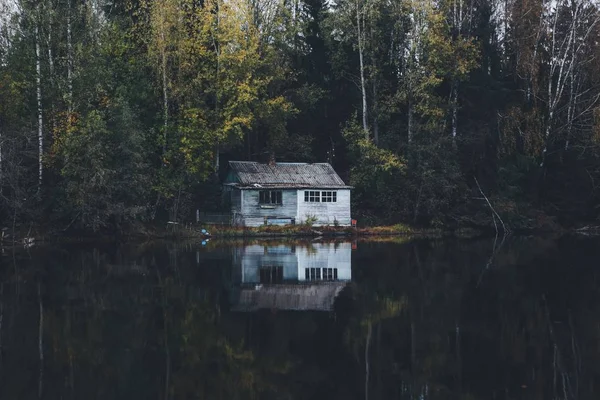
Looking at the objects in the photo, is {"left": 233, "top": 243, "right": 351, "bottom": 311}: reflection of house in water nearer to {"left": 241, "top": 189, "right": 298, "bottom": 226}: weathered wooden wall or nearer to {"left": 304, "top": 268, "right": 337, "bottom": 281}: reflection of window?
{"left": 304, "top": 268, "right": 337, "bottom": 281}: reflection of window

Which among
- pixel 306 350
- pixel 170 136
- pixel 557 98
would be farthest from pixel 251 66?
pixel 306 350

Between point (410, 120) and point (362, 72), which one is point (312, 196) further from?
point (362, 72)

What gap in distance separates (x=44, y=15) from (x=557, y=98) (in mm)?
32720

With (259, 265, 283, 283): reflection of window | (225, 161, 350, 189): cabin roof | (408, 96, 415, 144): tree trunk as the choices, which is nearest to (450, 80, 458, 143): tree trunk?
(408, 96, 415, 144): tree trunk

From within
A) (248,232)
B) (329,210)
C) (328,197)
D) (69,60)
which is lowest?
A: (248,232)

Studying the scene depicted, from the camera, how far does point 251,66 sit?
44.9 m

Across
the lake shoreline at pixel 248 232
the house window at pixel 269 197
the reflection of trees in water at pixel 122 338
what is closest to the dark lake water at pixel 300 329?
the reflection of trees in water at pixel 122 338

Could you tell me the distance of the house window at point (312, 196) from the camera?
43938 millimetres

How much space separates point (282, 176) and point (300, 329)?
2972 centimetres

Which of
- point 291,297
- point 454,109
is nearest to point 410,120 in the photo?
point 454,109

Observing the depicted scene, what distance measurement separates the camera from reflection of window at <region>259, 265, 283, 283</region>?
923 inches

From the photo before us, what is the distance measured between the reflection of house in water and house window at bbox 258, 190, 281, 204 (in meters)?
8.39

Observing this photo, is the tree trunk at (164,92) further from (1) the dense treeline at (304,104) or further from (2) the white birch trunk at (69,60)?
(2) the white birch trunk at (69,60)

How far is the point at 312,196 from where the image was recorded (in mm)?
44125
